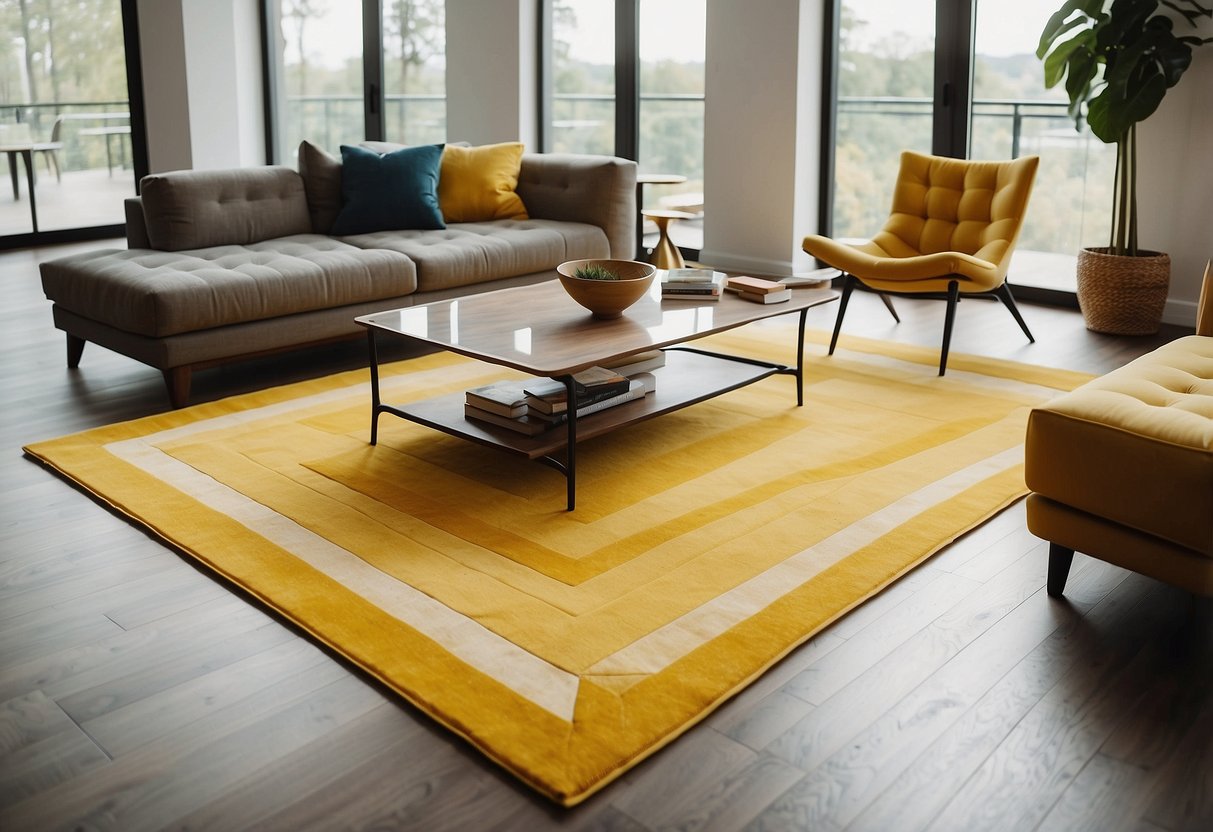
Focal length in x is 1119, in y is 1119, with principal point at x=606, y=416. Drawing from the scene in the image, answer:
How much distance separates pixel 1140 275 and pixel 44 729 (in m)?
4.56

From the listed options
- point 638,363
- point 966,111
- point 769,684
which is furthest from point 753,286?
point 966,111

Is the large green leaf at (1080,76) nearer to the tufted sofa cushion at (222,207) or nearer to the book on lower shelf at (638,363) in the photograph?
the book on lower shelf at (638,363)

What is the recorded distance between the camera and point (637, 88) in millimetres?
7246

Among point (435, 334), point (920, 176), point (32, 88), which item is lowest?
point (435, 334)

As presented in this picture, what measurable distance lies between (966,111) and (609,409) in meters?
3.46

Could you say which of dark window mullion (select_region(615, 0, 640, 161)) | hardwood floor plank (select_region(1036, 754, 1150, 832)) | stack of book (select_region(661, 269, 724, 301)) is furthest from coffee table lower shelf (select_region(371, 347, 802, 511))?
dark window mullion (select_region(615, 0, 640, 161))

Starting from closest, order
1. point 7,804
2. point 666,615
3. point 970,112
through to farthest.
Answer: point 7,804 < point 666,615 < point 970,112

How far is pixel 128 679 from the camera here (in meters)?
2.21

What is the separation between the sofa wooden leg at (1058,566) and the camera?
2.56m

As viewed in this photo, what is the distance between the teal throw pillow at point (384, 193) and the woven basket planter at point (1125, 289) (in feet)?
9.77

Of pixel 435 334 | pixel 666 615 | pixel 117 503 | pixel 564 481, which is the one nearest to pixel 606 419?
pixel 564 481

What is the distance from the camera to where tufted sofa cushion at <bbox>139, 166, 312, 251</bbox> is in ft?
15.1

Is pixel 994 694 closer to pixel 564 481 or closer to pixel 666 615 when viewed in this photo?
pixel 666 615

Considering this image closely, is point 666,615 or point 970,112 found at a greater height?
point 970,112
